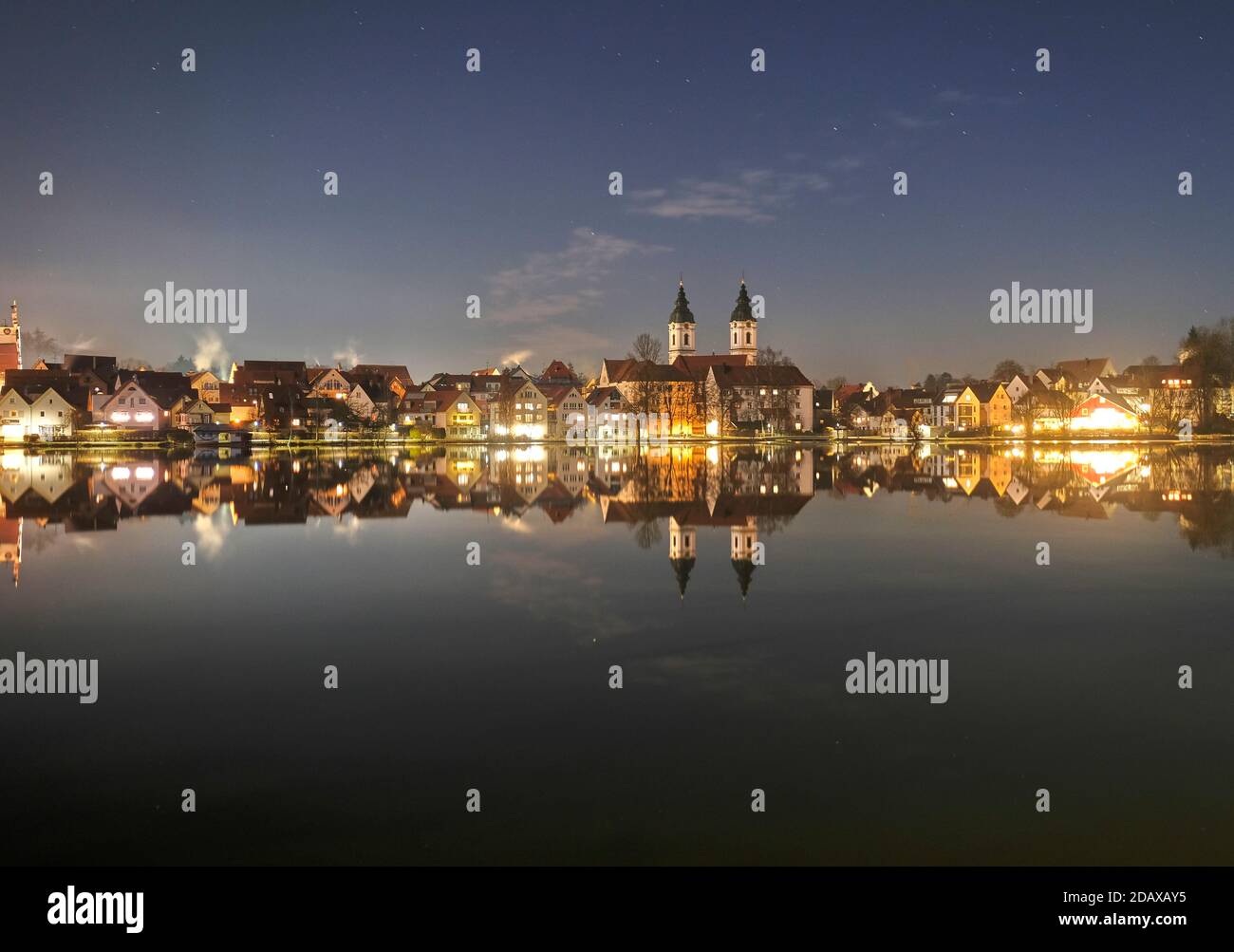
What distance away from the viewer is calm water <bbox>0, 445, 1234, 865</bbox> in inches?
239

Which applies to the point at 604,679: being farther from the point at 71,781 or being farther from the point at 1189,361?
the point at 1189,361

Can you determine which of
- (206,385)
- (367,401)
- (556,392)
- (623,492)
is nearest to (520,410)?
(556,392)

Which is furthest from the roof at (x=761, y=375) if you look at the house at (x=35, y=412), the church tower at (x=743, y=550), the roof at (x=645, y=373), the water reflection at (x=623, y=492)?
the church tower at (x=743, y=550)

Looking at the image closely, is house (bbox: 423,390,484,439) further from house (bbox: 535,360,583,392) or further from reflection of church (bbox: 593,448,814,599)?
reflection of church (bbox: 593,448,814,599)

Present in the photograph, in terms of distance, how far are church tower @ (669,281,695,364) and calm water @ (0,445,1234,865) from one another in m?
162

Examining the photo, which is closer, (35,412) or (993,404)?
(35,412)

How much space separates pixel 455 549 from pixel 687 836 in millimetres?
12969

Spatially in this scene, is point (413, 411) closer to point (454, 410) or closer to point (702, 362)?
point (454, 410)

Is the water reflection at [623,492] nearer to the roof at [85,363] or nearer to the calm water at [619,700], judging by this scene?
the calm water at [619,700]

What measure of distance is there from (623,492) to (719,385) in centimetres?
11844

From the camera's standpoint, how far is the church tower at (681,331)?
18038 cm

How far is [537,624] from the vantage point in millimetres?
11719

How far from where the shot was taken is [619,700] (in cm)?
848
